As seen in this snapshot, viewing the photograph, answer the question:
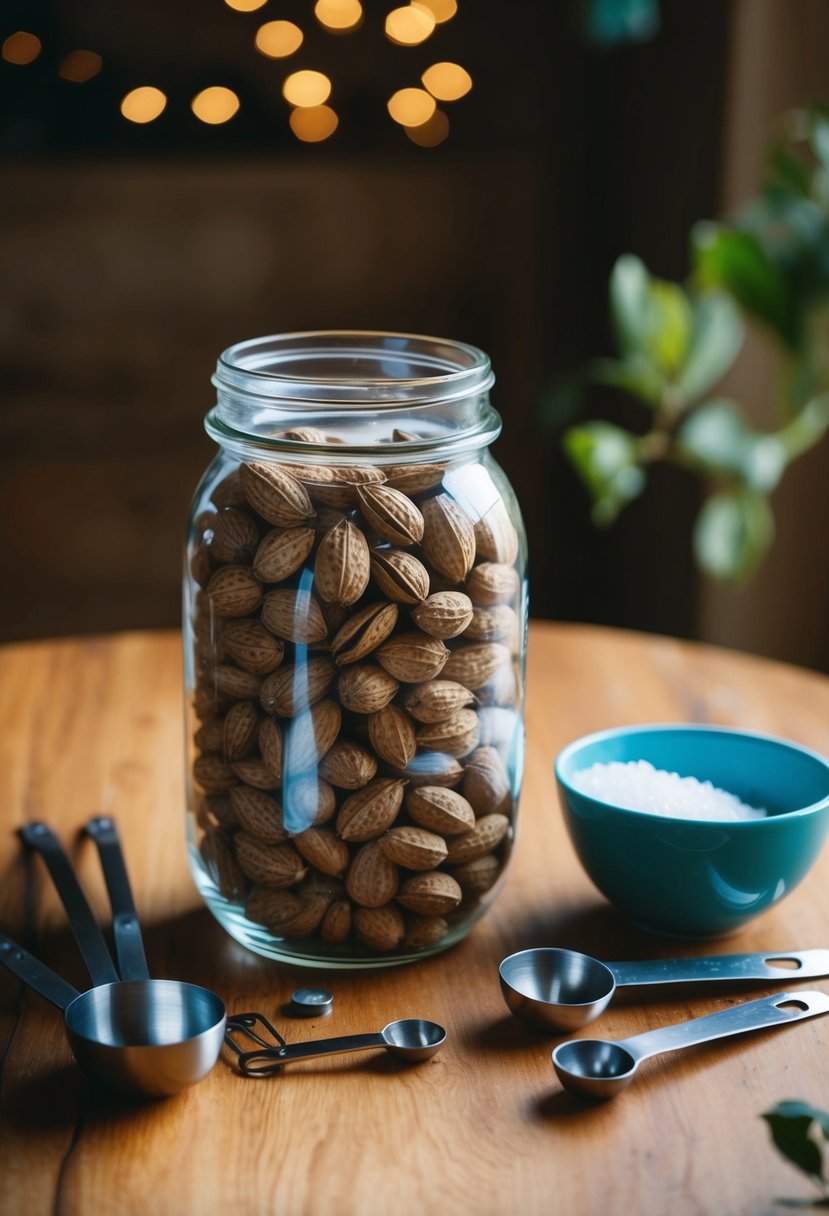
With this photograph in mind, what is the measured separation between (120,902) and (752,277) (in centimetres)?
84

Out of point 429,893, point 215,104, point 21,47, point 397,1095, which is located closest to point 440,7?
point 215,104

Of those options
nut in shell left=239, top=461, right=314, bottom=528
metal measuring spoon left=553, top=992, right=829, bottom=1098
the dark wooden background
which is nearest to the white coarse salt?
A: metal measuring spoon left=553, top=992, right=829, bottom=1098

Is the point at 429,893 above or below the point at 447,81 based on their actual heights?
below

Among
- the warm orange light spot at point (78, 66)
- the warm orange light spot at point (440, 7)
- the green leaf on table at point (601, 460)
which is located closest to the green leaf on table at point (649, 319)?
the green leaf on table at point (601, 460)

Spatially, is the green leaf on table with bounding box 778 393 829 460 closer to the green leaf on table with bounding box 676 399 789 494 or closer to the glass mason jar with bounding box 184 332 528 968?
the green leaf on table with bounding box 676 399 789 494

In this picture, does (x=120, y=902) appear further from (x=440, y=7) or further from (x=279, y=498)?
(x=440, y=7)

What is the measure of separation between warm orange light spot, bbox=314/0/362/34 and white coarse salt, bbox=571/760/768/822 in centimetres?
178

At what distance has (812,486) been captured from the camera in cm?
193

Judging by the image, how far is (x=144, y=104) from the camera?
86.4 inches

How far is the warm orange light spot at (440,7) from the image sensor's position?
223 cm

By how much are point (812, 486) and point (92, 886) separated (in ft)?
4.58

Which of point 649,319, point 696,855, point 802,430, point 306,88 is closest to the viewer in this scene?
point 696,855

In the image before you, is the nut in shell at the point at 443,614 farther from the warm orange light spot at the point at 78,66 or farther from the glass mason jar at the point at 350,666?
the warm orange light spot at the point at 78,66

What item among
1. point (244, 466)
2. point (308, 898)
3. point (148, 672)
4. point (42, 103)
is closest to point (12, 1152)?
point (308, 898)
